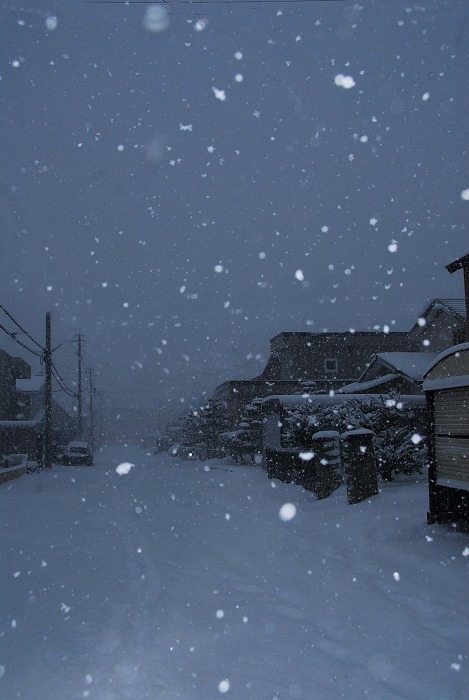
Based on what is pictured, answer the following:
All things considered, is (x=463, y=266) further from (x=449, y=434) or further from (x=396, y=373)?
(x=449, y=434)

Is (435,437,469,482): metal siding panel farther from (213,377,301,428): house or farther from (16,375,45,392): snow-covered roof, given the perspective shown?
(16,375,45,392): snow-covered roof

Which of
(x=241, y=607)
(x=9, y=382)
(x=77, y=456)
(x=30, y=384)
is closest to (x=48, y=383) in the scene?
(x=77, y=456)

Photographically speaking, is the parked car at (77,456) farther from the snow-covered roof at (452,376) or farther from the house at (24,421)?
the snow-covered roof at (452,376)

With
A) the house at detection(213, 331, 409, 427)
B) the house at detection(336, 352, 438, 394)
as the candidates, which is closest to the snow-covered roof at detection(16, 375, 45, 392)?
the house at detection(213, 331, 409, 427)

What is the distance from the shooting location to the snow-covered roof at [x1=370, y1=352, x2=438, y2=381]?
88.6 feet

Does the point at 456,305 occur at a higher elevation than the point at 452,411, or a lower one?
higher

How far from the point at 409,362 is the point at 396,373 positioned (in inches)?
33.1

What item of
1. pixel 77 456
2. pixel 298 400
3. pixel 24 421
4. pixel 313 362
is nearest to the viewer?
pixel 298 400

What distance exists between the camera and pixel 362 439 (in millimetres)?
12422

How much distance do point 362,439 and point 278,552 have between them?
4.19 m

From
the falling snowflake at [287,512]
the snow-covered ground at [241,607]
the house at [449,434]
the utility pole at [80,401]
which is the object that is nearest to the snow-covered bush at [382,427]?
the falling snowflake at [287,512]

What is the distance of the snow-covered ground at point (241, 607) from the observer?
441 cm

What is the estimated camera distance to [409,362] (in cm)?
2884

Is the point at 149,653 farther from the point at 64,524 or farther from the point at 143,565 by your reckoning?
the point at 64,524
